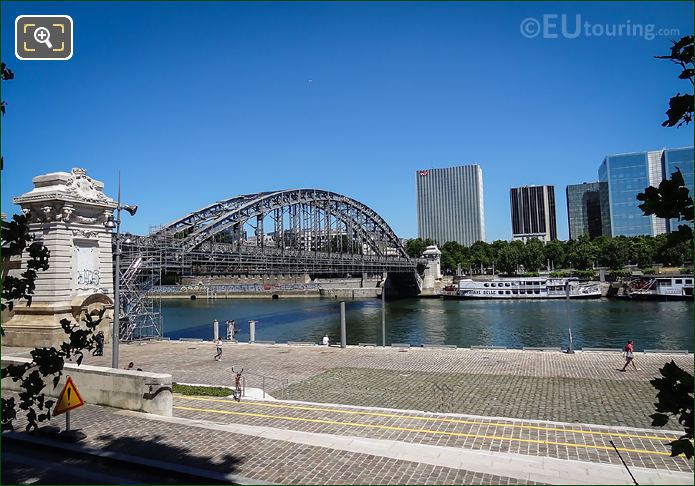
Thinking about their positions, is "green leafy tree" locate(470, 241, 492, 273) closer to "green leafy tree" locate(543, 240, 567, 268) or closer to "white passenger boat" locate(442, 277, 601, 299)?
"green leafy tree" locate(543, 240, 567, 268)

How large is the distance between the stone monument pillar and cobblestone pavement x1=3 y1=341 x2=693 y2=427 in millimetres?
2071

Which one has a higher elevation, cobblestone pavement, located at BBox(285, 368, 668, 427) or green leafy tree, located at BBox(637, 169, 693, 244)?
green leafy tree, located at BBox(637, 169, 693, 244)

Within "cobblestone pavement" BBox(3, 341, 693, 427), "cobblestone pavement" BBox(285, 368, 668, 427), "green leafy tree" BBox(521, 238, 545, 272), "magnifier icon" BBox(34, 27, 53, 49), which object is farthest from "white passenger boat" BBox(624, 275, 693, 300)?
"magnifier icon" BBox(34, 27, 53, 49)

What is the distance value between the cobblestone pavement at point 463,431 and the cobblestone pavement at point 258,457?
237cm

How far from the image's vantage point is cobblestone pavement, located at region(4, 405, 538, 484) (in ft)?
32.6

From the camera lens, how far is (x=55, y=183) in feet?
106

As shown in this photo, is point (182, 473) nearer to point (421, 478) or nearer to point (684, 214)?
point (421, 478)

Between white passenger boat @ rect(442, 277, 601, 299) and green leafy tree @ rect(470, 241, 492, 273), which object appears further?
green leafy tree @ rect(470, 241, 492, 273)

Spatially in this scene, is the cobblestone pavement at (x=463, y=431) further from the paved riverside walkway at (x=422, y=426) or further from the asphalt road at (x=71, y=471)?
the asphalt road at (x=71, y=471)

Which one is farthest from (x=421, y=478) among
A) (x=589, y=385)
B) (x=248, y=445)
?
(x=589, y=385)

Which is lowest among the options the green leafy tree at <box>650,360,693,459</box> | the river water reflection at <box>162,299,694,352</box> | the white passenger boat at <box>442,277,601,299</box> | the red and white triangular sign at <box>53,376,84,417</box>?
the river water reflection at <box>162,299,694,352</box>

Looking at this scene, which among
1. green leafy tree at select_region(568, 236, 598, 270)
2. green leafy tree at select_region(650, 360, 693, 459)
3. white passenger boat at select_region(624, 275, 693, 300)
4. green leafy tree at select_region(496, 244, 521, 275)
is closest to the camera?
green leafy tree at select_region(650, 360, 693, 459)

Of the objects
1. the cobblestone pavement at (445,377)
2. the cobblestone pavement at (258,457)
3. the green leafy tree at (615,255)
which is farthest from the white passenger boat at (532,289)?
the cobblestone pavement at (258,457)

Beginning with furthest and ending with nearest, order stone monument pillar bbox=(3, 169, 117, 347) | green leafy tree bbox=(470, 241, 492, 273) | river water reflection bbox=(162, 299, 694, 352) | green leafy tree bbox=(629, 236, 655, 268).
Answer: green leafy tree bbox=(470, 241, 492, 273)
green leafy tree bbox=(629, 236, 655, 268)
river water reflection bbox=(162, 299, 694, 352)
stone monument pillar bbox=(3, 169, 117, 347)
